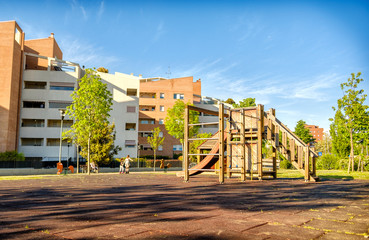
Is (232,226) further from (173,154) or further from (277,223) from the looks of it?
(173,154)

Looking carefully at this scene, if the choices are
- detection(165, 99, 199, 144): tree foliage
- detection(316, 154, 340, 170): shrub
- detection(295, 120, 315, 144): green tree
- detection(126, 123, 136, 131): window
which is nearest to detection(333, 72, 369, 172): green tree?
detection(316, 154, 340, 170): shrub

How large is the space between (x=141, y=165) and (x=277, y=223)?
141 ft

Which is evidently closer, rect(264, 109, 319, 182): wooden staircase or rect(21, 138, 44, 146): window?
rect(264, 109, 319, 182): wooden staircase

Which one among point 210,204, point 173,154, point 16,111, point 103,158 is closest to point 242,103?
point 173,154

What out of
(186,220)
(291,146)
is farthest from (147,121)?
(186,220)

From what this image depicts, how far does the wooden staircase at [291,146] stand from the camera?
47.7 feet

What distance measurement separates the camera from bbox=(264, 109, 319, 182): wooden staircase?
1453cm

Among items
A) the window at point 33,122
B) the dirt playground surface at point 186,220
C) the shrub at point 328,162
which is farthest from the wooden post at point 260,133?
the window at point 33,122

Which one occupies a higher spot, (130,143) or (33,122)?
(33,122)

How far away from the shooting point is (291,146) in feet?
49.1

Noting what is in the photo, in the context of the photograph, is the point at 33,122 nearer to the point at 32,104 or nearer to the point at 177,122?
the point at 32,104

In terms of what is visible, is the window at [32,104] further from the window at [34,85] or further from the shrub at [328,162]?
the shrub at [328,162]

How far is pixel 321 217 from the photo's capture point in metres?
5.15

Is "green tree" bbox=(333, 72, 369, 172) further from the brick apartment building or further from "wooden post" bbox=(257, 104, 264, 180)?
the brick apartment building
